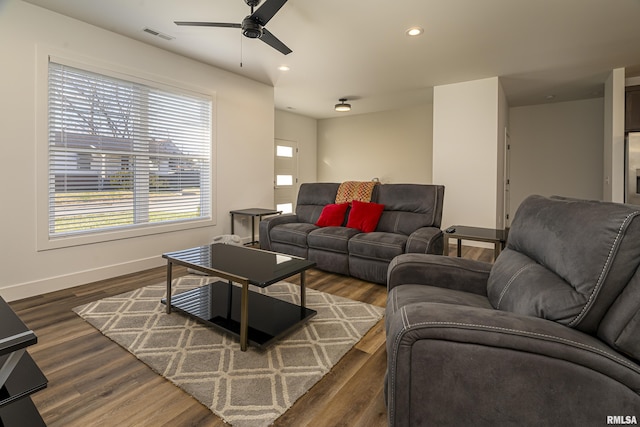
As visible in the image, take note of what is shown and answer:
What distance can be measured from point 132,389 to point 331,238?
2.26m

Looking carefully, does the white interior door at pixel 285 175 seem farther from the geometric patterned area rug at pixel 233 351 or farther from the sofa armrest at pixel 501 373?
the sofa armrest at pixel 501 373

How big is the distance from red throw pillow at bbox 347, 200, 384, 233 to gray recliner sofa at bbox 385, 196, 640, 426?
8.10ft

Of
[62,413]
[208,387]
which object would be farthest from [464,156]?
[62,413]

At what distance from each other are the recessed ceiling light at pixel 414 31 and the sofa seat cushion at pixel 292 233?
238cm

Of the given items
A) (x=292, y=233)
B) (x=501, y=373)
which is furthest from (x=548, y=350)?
(x=292, y=233)

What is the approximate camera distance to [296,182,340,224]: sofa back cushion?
428cm

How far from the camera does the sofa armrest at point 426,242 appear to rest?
289 centimetres

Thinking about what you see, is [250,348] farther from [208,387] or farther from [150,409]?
[150,409]

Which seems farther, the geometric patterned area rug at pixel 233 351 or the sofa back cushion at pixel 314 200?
the sofa back cushion at pixel 314 200

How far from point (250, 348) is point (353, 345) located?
2.19ft

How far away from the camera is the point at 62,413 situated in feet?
4.71

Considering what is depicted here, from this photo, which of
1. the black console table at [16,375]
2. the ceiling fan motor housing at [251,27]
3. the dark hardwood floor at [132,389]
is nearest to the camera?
the black console table at [16,375]

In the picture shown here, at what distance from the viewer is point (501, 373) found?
3.07ft

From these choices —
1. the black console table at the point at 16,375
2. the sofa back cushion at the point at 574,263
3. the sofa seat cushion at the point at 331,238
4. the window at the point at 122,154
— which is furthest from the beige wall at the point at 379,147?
the black console table at the point at 16,375
